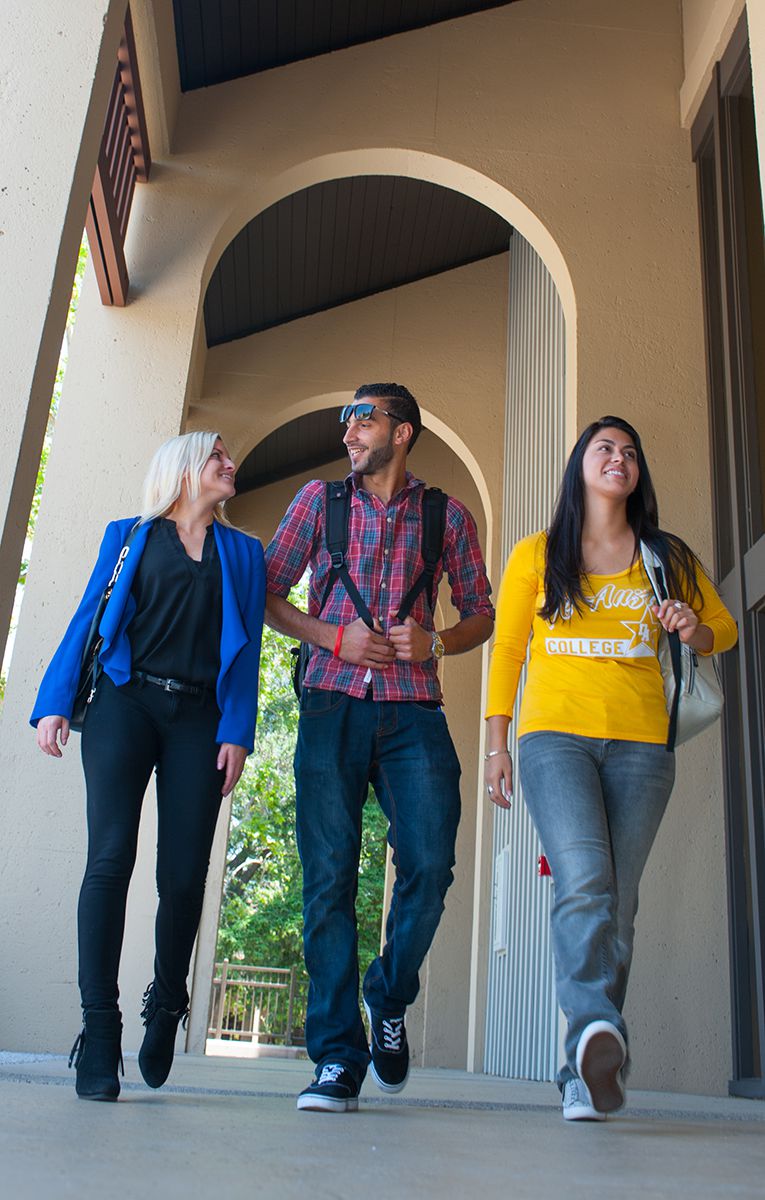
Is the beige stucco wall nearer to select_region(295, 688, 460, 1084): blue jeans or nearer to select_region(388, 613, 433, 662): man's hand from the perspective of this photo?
select_region(295, 688, 460, 1084): blue jeans

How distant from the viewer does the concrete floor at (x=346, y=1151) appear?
135 cm

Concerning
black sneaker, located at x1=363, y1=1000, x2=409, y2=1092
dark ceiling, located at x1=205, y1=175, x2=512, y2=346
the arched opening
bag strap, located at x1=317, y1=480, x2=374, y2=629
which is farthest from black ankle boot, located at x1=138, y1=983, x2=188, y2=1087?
dark ceiling, located at x1=205, y1=175, x2=512, y2=346

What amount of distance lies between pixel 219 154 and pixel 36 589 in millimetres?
2492

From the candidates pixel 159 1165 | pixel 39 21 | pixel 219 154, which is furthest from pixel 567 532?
pixel 219 154

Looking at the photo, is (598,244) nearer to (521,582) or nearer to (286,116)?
(286,116)

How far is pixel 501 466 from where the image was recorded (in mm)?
8633

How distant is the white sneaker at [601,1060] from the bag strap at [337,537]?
1141 millimetres

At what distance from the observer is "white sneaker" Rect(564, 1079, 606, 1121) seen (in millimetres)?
2461

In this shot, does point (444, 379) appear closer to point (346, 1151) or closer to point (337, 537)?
point (337, 537)

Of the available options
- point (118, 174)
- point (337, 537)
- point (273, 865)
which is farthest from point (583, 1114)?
point (273, 865)

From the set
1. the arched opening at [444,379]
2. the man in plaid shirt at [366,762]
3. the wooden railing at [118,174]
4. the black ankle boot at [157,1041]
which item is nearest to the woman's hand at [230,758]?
the man in plaid shirt at [366,762]

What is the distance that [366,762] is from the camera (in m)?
2.94

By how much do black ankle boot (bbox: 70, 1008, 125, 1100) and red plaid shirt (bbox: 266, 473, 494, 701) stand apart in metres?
0.89

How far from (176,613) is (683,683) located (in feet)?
3.98
